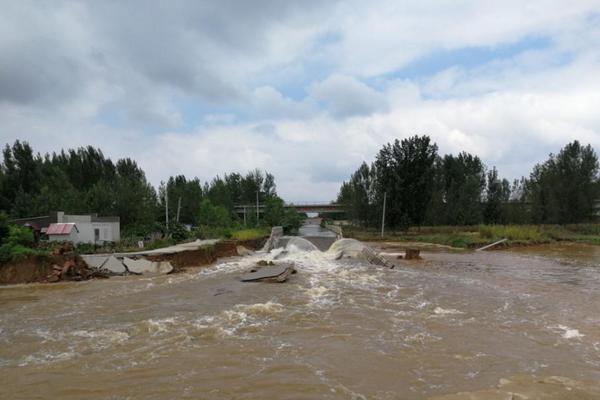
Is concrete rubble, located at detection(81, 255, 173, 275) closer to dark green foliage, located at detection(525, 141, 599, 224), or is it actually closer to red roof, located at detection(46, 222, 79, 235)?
red roof, located at detection(46, 222, 79, 235)

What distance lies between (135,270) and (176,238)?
8631 mm

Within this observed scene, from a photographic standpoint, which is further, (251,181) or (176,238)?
(251,181)

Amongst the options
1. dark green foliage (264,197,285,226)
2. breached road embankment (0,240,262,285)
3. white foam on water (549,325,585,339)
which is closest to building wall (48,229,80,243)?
breached road embankment (0,240,262,285)

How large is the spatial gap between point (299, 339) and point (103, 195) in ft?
110

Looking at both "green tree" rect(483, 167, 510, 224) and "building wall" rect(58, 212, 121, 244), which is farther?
"green tree" rect(483, 167, 510, 224)

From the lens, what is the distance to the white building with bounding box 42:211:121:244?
22.7 metres

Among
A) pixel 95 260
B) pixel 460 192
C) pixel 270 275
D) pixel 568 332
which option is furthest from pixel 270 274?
pixel 460 192

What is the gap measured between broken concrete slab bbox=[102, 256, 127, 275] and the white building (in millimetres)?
6527

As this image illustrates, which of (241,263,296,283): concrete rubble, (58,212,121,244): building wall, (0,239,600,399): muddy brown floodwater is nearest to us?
(0,239,600,399): muddy brown floodwater

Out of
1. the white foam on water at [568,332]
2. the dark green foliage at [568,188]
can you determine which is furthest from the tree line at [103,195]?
the dark green foliage at [568,188]

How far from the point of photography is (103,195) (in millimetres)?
36906

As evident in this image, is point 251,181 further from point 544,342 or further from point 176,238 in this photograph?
point 544,342

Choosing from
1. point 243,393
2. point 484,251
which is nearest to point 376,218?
point 484,251

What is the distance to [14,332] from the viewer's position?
907cm
